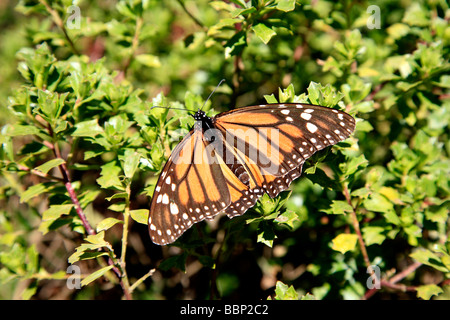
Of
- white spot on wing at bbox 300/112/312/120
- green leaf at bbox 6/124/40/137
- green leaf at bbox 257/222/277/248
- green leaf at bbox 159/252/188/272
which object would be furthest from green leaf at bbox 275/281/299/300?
green leaf at bbox 6/124/40/137

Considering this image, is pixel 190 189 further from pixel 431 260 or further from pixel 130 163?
pixel 431 260

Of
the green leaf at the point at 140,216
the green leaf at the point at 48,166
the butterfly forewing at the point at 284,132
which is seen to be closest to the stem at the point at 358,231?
the butterfly forewing at the point at 284,132

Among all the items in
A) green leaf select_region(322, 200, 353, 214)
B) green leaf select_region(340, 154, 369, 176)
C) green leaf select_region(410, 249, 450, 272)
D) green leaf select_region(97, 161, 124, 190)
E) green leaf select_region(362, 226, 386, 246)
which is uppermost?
green leaf select_region(97, 161, 124, 190)

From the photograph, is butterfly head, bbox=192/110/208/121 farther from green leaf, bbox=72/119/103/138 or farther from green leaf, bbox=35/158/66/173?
green leaf, bbox=35/158/66/173

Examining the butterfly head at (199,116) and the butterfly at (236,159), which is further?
the butterfly head at (199,116)

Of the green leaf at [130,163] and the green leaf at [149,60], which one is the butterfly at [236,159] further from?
the green leaf at [149,60]

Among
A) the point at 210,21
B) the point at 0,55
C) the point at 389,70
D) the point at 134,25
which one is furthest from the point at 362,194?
the point at 0,55

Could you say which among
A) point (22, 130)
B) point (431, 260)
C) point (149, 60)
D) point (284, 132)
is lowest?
point (431, 260)

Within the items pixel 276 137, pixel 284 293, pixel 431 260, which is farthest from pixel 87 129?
pixel 431 260
